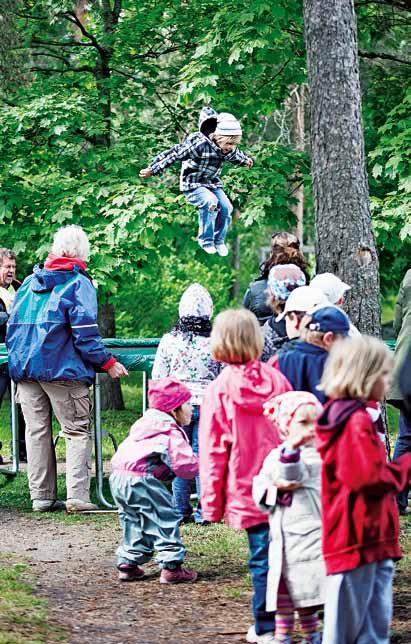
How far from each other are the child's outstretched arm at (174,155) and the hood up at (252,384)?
2.74 metres

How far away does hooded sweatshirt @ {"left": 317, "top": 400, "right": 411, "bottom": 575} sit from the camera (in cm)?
454

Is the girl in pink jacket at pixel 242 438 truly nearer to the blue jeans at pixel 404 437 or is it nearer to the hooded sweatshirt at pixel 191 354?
the hooded sweatshirt at pixel 191 354

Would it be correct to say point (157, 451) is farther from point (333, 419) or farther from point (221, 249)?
point (333, 419)

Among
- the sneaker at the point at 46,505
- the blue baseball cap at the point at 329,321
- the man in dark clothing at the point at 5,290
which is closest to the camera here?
the blue baseball cap at the point at 329,321

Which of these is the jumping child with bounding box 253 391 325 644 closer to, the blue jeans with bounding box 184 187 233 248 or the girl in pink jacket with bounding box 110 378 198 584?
the girl in pink jacket with bounding box 110 378 198 584

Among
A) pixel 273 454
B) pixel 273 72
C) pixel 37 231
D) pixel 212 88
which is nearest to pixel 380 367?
pixel 273 454

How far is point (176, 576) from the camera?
691 centimetres

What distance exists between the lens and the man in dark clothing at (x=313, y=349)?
5426 mm

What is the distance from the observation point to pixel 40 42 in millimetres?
14875

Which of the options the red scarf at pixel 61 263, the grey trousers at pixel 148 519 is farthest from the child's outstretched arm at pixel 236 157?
the grey trousers at pixel 148 519

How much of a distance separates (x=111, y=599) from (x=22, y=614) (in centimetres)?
67

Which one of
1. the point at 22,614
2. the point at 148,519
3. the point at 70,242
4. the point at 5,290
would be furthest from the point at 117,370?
the point at 22,614

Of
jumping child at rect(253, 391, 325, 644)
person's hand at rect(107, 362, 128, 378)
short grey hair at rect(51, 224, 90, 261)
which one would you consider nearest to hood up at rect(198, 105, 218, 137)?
short grey hair at rect(51, 224, 90, 261)

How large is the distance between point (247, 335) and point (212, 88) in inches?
277
